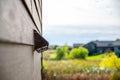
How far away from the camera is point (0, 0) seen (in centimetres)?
52

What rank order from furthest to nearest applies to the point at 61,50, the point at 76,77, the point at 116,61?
the point at 61,50 < the point at 116,61 < the point at 76,77

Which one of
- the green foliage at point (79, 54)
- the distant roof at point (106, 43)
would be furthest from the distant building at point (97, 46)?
the green foliage at point (79, 54)

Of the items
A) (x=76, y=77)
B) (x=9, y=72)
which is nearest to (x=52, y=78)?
(x=76, y=77)

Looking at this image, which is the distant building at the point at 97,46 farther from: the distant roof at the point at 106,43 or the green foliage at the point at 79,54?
the green foliage at the point at 79,54

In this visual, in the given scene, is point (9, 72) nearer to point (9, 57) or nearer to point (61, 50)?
point (9, 57)

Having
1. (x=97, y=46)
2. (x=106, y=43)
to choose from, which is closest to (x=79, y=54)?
(x=97, y=46)

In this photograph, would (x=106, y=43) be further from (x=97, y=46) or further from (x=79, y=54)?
(x=79, y=54)

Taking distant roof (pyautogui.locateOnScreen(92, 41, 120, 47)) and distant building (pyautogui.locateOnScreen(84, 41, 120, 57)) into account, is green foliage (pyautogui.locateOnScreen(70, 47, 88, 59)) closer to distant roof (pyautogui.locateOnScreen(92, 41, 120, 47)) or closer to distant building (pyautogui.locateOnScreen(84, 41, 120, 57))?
distant building (pyautogui.locateOnScreen(84, 41, 120, 57))

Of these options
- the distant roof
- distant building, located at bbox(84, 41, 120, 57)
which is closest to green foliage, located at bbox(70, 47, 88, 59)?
distant building, located at bbox(84, 41, 120, 57)

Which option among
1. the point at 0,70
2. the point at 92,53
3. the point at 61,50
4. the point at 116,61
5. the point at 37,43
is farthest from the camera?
the point at 92,53

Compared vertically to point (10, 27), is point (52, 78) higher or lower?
lower

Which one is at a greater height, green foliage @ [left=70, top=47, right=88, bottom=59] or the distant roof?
the distant roof

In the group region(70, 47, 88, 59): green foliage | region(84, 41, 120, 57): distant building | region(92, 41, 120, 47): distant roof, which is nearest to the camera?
region(70, 47, 88, 59): green foliage

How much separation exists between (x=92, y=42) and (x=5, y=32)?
58580mm
